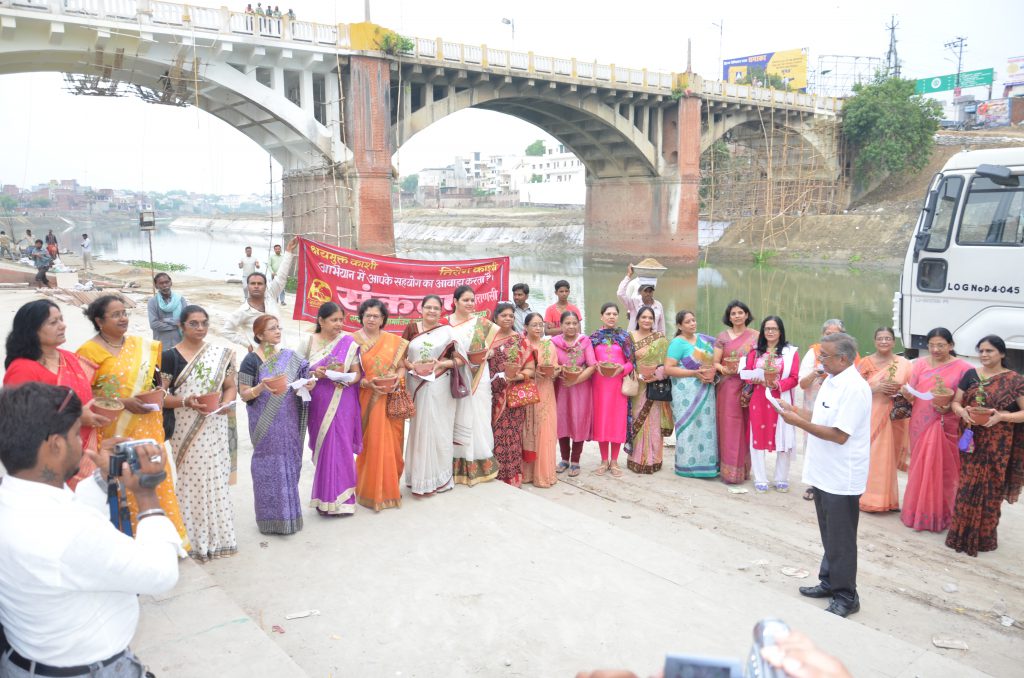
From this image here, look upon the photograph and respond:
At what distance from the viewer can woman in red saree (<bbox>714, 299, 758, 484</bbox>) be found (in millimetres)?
5387

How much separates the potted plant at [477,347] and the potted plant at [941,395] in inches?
111

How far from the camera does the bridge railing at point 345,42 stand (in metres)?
16.0

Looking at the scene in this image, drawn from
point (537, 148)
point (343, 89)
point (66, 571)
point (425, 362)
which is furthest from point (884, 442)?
point (537, 148)

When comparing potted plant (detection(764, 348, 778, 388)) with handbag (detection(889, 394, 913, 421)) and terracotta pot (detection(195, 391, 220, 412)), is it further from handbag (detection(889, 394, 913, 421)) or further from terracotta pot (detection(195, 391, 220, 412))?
terracotta pot (detection(195, 391, 220, 412))

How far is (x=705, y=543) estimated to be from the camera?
4.27 meters

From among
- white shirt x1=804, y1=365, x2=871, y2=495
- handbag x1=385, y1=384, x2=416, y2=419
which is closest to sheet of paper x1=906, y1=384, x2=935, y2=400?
white shirt x1=804, y1=365, x2=871, y2=495

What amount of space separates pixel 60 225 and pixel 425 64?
66913 mm

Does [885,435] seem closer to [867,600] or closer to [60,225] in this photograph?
[867,600]

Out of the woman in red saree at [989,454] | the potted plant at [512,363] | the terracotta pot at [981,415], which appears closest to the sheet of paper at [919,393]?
the woman in red saree at [989,454]

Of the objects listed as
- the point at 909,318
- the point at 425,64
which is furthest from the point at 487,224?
the point at 909,318

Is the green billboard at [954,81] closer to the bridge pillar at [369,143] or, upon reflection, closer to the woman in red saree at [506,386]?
the bridge pillar at [369,143]

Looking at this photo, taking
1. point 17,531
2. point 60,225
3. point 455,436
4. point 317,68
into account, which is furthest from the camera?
point 60,225

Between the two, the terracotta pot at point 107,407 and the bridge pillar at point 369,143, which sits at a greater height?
the bridge pillar at point 369,143

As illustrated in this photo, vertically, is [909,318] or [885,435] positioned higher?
[909,318]
